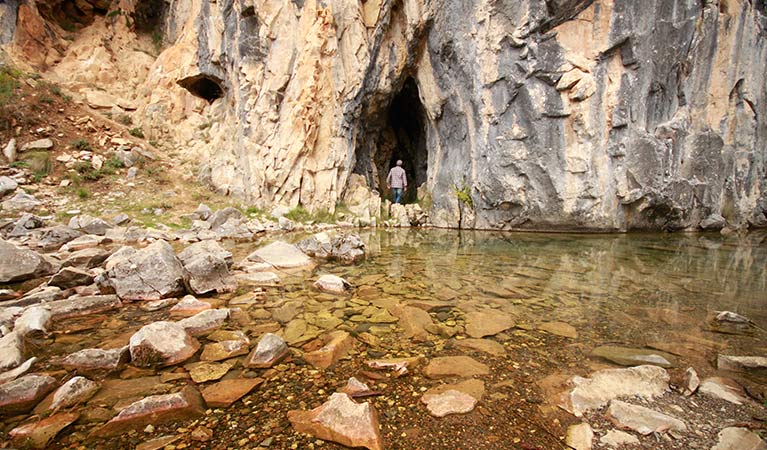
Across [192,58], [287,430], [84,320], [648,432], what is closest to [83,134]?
[192,58]

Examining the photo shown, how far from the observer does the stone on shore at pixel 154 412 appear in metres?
1.96

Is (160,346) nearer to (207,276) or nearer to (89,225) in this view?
(207,276)

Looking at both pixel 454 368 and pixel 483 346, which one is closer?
pixel 454 368

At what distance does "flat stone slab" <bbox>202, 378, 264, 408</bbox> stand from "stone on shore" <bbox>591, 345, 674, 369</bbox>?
291 cm

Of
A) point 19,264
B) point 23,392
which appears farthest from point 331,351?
point 19,264

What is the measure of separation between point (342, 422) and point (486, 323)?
221cm

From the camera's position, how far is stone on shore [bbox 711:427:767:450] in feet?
5.74

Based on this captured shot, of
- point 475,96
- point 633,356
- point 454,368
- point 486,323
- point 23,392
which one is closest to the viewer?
point 23,392

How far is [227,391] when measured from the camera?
2.36m

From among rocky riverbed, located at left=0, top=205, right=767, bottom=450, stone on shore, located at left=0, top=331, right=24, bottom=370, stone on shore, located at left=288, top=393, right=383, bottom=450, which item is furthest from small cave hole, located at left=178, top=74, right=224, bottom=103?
stone on shore, located at left=288, top=393, right=383, bottom=450

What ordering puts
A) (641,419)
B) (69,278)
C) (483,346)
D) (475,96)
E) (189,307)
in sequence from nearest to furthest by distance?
(641,419), (483,346), (189,307), (69,278), (475,96)

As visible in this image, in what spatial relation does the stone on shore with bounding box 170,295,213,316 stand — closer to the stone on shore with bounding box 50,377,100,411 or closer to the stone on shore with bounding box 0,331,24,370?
the stone on shore with bounding box 0,331,24,370

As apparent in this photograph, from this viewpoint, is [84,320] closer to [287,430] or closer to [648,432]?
[287,430]

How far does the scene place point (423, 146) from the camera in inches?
797
